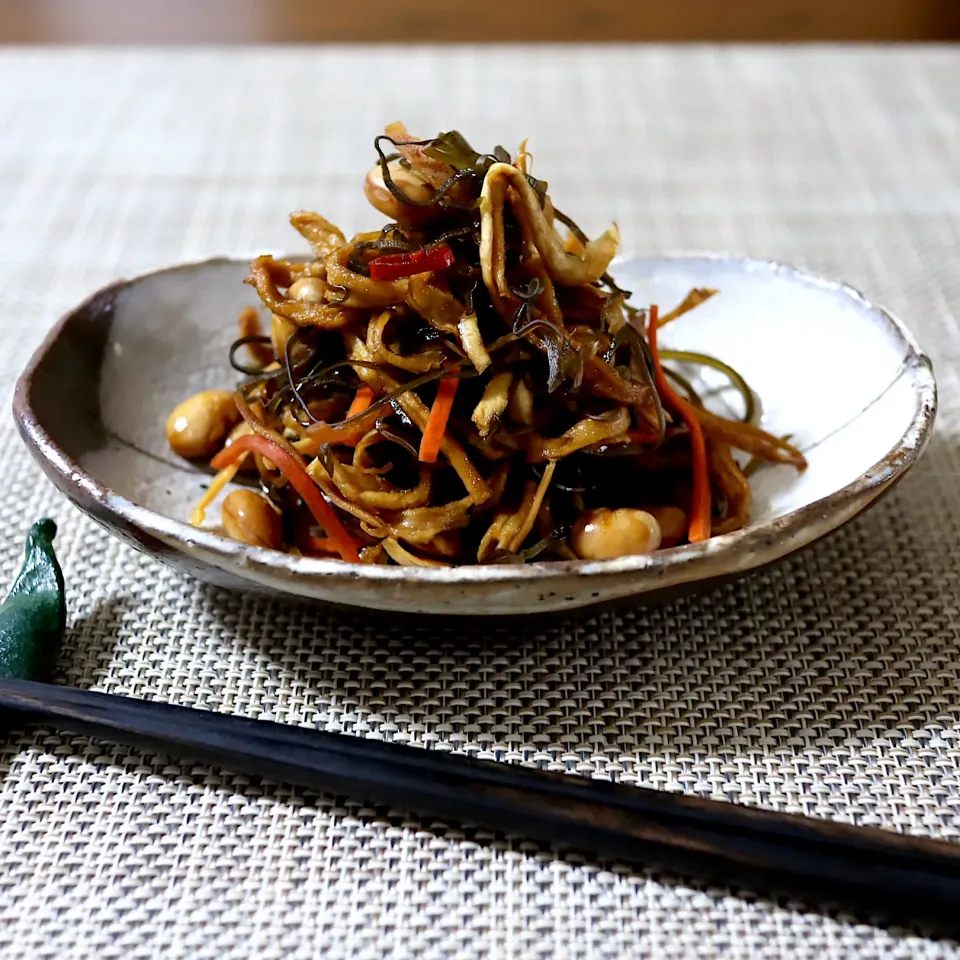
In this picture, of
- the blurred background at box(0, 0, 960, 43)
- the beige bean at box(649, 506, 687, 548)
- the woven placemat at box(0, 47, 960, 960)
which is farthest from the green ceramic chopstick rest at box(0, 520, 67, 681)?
the blurred background at box(0, 0, 960, 43)

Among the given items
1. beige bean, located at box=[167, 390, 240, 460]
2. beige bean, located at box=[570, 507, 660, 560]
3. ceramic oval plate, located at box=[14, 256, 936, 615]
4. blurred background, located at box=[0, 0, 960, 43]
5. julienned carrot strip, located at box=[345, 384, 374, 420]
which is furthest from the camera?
blurred background, located at box=[0, 0, 960, 43]

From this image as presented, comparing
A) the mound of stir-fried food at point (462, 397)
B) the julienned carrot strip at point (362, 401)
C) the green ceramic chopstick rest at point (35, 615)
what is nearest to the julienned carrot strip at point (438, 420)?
the mound of stir-fried food at point (462, 397)

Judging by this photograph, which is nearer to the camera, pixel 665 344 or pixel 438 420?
pixel 438 420

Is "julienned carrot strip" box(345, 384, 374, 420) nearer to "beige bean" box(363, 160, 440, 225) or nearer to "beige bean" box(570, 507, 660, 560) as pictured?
"beige bean" box(363, 160, 440, 225)

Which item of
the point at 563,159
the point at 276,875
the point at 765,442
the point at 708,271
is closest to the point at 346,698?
the point at 276,875

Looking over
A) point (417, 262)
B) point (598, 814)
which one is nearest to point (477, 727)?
point (598, 814)

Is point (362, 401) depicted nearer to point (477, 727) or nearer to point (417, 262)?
→ point (417, 262)

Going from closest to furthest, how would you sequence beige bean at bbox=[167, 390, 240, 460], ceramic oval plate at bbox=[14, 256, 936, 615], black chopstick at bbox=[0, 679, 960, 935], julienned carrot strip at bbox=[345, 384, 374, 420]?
1. black chopstick at bbox=[0, 679, 960, 935]
2. ceramic oval plate at bbox=[14, 256, 936, 615]
3. julienned carrot strip at bbox=[345, 384, 374, 420]
4. beige bean at bbox=[167, 390, 240, 460]

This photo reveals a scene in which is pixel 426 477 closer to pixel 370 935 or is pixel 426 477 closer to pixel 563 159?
pixel 370 935
